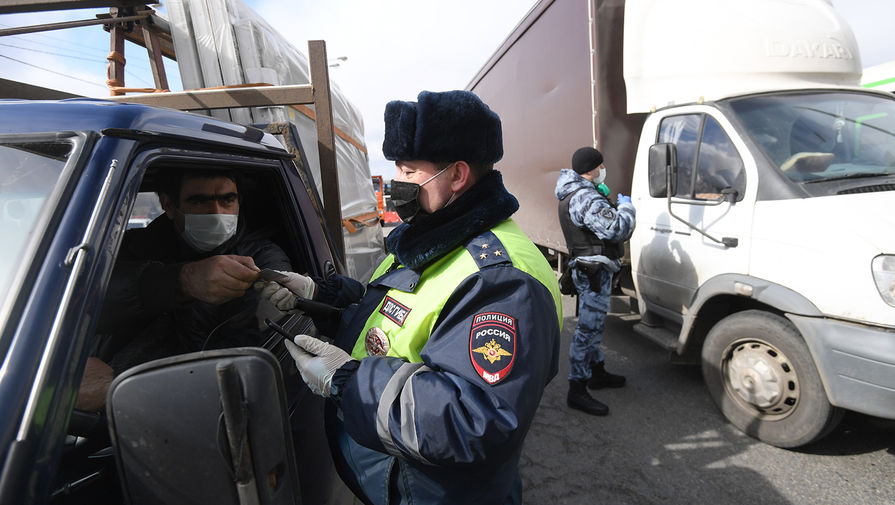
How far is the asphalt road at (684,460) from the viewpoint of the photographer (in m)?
2.52

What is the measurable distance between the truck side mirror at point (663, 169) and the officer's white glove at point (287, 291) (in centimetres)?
274

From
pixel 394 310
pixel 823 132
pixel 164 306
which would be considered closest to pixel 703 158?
pixel 823 132

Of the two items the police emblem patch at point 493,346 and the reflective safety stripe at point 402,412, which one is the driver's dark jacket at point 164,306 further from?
the police emblem patch at point 493,346

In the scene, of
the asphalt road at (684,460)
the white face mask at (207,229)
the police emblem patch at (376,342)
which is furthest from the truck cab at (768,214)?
the white face mask at (207,229)

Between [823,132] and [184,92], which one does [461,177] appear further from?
[823,132]

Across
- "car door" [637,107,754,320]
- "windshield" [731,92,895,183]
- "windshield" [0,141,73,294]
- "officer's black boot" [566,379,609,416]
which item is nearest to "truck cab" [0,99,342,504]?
"windshield" [0,141,73,294]

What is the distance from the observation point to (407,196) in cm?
142

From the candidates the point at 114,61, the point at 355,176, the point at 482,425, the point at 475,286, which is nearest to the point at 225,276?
the point at 475,286

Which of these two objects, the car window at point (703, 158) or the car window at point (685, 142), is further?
the car window at point (685, 142)

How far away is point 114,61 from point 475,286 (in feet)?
9.70

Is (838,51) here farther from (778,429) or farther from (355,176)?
(355,176)

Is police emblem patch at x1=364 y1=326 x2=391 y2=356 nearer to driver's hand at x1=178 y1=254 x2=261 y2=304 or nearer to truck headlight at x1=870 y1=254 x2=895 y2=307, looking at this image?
driver's hand at x1=178 y1=254 x2=261 y2=304

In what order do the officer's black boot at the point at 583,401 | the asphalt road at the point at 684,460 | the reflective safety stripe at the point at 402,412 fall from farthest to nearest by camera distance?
the officer's black boot at the point at 583,401 → the asphalt road at the point at 684,460 → the reflective safety stripe at the point at 402,412

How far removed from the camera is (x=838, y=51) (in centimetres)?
372
